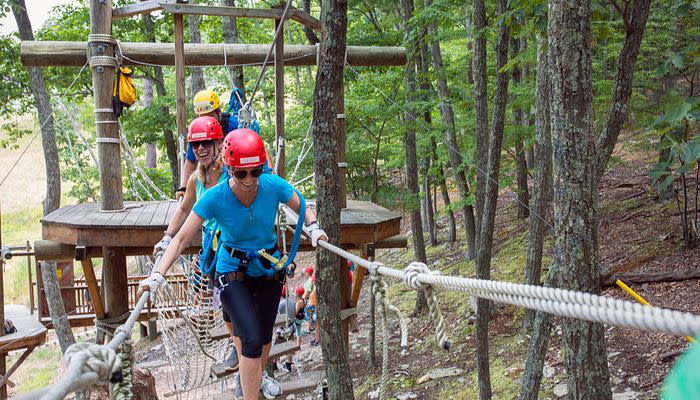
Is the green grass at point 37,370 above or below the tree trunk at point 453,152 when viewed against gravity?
below

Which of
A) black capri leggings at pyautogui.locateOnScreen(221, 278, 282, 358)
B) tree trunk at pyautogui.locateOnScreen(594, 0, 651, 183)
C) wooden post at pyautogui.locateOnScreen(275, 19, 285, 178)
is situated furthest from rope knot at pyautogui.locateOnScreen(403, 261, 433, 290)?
wooden post at pyautogui.locateOnScreen(275, 19, 285, 178)

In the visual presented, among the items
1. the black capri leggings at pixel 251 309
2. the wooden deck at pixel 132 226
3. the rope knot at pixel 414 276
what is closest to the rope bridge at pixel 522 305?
the rope knot at pixel 414 276

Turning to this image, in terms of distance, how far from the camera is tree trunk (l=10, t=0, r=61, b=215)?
11953 mm

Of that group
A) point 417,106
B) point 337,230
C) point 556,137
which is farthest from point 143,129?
point 556,137

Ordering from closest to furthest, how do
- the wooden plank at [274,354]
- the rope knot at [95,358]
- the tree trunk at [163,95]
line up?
1. the rope knot at [95,358]
2. the wooden plank at [274,354]
3. the tree trunk at [163,95]

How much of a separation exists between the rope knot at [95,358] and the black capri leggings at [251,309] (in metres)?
2.21

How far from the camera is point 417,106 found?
10953mm

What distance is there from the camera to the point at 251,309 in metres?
3.95

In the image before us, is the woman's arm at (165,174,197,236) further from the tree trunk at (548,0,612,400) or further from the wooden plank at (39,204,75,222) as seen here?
the wooden plank at (39,204,75,222)

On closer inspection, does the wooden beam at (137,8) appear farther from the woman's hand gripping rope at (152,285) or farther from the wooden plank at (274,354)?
the woman's hand gripping rope at (152,285)

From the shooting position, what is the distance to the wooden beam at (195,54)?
675 centimetres

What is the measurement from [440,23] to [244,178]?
6948 millimetres

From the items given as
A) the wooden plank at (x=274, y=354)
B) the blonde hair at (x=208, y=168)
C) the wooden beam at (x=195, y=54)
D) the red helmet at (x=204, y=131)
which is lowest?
the wooden plank at (x=274, y=354)

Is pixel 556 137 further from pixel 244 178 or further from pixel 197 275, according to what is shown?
pixel 197 275
